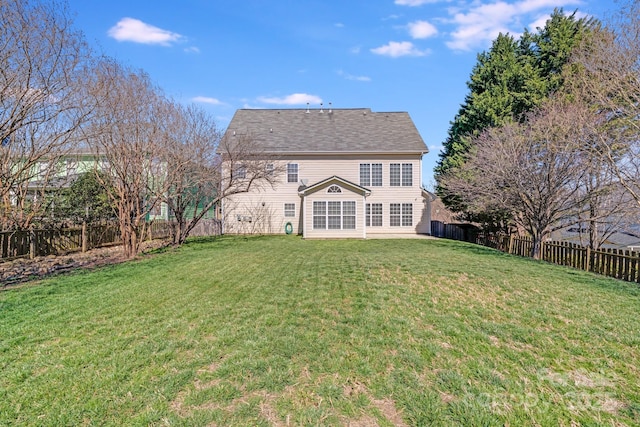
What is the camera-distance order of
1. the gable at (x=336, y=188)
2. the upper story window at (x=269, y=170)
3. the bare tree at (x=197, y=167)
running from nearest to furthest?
the bare tree at (x=197, y=167), the upper story window at (x=269, y=170), the gable at (x=336, y=188)

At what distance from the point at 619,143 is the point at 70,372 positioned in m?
14.1

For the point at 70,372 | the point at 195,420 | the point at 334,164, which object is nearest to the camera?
the point at 195,420

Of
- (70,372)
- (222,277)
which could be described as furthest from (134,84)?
(70,372)

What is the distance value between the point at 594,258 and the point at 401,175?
13.9 metres

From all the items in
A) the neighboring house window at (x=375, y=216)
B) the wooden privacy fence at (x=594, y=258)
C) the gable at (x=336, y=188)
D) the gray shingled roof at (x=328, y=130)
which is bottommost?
the wooden privacy fence at (x=594, y=258)

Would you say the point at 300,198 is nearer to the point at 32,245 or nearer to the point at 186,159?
the point at 186,159

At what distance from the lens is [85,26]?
30.6ft

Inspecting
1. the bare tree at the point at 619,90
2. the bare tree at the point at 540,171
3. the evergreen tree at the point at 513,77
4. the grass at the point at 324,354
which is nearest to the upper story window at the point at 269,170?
the bare tree at the point at 540,171

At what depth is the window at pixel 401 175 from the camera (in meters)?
22.7

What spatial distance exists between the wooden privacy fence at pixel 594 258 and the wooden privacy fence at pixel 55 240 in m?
14.8

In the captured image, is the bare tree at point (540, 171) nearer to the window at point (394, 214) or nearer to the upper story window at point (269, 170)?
the window at point (394, 214)

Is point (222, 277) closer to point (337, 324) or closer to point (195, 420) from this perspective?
point (337, 324)

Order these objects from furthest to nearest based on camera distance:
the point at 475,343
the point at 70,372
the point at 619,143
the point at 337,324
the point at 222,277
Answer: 1. the point at 619,143
2. the point at 222,277
3. the point at 337,324
4. the point at 475,343
5. the point at 70,372

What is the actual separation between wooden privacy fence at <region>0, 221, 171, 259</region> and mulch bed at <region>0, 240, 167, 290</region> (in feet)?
1.21
